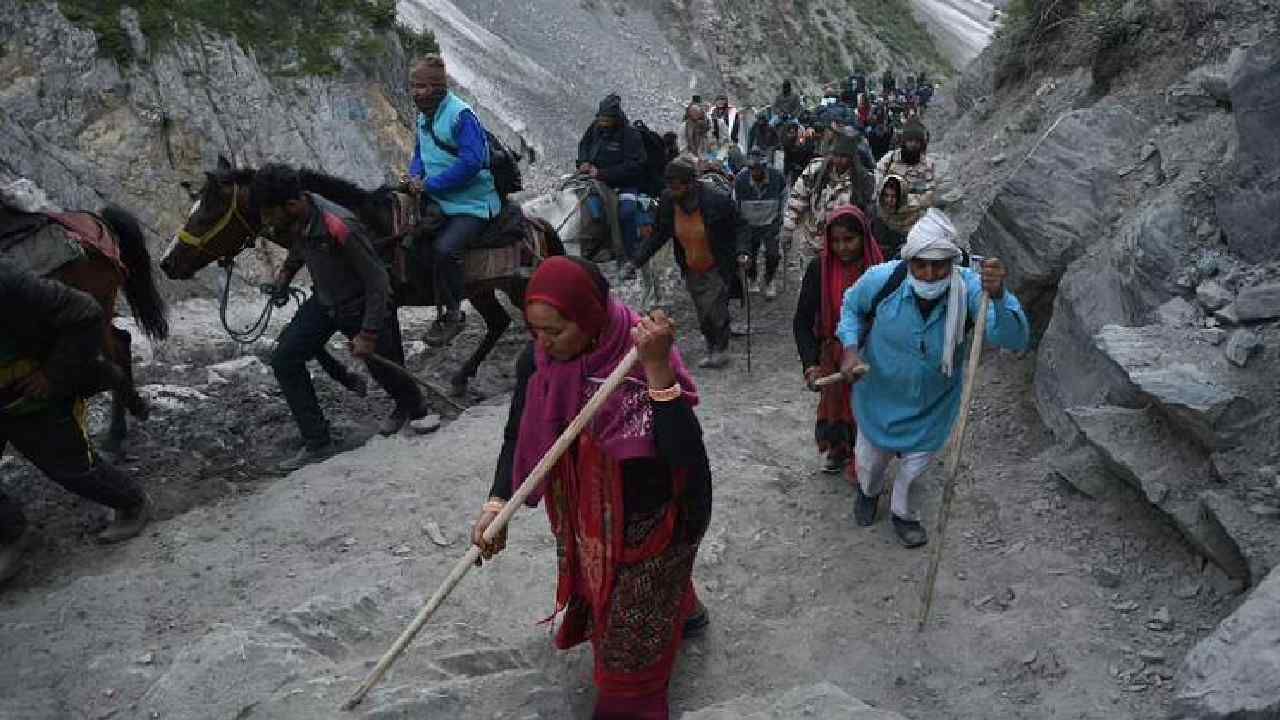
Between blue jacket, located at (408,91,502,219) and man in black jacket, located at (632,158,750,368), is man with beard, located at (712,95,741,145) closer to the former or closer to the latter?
man in black jacket, located at (632,158,750,368)

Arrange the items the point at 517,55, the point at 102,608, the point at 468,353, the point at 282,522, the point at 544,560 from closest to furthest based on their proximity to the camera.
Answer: the point at 102,608 → the point at 544,560 → the point at 282,522 → the point at 468,353 → the point at 517,55

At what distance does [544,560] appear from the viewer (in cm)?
458

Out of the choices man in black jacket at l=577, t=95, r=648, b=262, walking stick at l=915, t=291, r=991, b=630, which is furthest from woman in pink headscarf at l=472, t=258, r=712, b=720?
man in black jacket at l=577, t=95, r=648, b=262

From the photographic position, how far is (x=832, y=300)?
491 cm

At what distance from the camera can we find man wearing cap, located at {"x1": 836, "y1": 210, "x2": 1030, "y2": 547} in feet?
13.0

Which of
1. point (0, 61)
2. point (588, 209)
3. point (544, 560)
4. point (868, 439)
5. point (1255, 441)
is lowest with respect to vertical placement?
point (0, 61)

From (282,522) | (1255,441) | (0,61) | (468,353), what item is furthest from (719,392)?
(0,61)

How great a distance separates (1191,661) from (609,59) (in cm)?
2971

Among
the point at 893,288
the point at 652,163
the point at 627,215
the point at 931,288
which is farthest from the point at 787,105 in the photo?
the point at 931,288

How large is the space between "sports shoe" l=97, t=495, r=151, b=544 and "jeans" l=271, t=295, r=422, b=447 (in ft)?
3.48

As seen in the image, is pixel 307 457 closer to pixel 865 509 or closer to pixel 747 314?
pixel 865 509

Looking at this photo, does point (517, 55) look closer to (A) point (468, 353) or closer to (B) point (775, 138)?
(B) point (775, 138)

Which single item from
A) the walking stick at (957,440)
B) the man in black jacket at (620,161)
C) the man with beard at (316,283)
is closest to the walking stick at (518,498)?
the walking stick at (957,440)

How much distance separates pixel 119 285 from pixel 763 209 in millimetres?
5140
